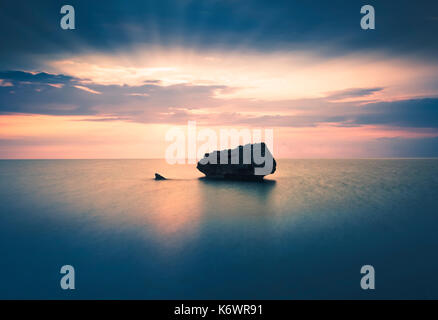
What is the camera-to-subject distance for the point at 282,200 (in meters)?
26.7

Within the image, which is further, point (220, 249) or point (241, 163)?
point (241, 163)

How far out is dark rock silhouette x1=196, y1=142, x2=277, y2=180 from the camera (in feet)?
126

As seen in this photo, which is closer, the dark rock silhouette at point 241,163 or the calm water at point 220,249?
the calm water at point 220,249

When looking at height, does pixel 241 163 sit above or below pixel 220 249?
above

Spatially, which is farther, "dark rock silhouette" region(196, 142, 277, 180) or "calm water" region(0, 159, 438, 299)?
"dark rock silhouette" region(196, 142, 277, 180)

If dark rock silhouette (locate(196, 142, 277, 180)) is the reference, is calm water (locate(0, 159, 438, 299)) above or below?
below

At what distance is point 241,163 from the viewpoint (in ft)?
130

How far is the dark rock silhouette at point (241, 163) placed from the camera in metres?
38.3

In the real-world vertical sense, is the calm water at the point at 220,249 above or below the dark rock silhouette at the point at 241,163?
below

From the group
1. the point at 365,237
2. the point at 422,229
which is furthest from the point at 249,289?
the point at 422,229

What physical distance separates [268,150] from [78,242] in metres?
29.9

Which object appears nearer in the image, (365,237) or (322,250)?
(322,250)

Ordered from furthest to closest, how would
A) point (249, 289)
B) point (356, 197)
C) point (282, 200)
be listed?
point (356, 197), point (282, 200), point (249, 289)
